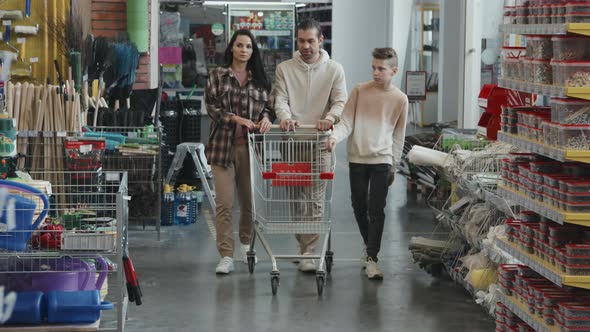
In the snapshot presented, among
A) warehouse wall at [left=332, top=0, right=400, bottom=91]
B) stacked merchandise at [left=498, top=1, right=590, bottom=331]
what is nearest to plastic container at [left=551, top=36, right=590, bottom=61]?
stacked merchandise at [left=498, top=1, right=590, bottom=331]

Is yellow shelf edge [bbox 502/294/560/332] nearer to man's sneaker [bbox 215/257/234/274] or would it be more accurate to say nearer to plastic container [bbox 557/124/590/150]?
plastic container [bbox 557/124/590/150]

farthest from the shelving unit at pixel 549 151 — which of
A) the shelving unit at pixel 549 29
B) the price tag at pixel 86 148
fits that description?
the price tag at pixel 86 148

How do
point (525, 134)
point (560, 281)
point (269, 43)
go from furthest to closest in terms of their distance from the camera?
point (269, 43)
point (525, 134)
point (560, 281)

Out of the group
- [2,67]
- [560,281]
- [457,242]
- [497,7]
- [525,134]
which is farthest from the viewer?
[497,7]

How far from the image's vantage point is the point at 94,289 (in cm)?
550

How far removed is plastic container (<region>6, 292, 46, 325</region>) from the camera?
5312mm

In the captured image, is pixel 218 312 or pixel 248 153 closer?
pixel 218 312

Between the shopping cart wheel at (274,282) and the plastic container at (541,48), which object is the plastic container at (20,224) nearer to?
the shopping cart wheel at (274,282)

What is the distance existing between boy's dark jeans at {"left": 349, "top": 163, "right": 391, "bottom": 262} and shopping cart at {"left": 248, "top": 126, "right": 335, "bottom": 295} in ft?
0.77

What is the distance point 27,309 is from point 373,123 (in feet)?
10.7

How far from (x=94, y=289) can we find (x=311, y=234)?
289 centimetres

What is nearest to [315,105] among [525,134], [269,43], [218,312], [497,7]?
[218,312]

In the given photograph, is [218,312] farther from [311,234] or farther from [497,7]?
[497,7]

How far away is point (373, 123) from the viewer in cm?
779
